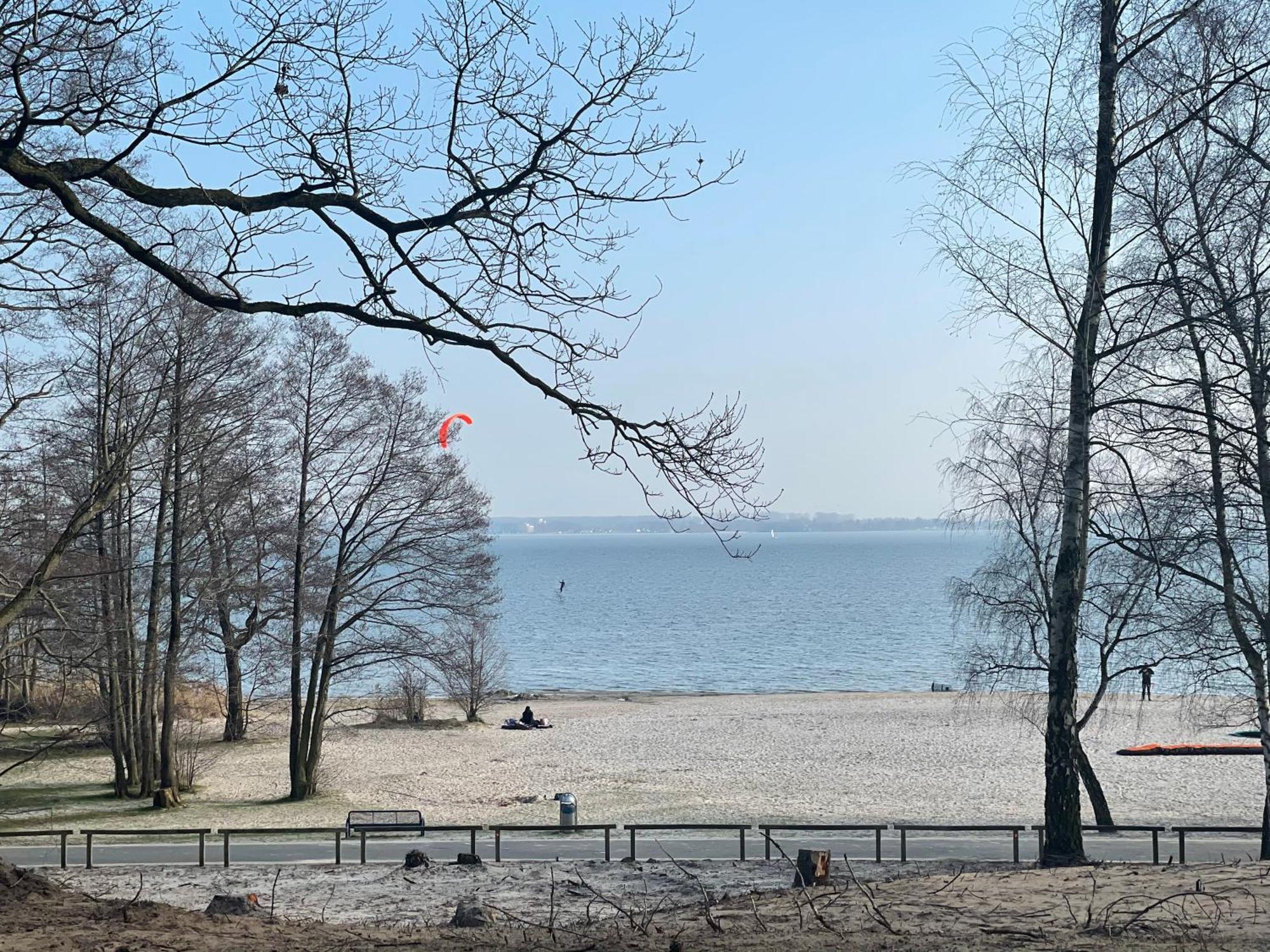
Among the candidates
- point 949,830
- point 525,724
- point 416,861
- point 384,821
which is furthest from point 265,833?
point 525,724

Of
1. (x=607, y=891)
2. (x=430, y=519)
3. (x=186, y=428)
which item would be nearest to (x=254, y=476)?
(x=430, y=519)

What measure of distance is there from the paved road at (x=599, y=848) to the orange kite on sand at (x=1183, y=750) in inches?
595

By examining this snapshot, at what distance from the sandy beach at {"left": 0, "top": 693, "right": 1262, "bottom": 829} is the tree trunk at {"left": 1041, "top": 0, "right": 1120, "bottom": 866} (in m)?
4.21

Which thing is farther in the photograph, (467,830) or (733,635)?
(733,635)

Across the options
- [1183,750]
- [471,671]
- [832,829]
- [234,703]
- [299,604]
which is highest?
[299,604]

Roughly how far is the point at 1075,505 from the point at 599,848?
10308 millimetres

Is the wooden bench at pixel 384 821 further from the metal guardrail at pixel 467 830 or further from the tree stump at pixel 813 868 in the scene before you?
the tree stump at pixel 813 868

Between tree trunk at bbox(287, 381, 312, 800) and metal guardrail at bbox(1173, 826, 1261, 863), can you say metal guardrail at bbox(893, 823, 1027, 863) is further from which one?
tree trunk at bbox(287, 381, 312, 800)

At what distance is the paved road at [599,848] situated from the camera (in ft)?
61.2

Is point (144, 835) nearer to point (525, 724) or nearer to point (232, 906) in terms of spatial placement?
point (232, 906)

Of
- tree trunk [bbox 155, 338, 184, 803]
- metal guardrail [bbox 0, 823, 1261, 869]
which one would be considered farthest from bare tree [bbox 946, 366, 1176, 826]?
tree trunk [bbox 155, 338, 184, 803]

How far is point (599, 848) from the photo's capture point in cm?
1952

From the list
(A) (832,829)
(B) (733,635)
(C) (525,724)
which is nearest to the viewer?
(A) (832,829)

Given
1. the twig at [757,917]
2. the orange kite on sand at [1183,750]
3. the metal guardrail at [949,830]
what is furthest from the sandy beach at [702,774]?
the twig at [757,917]
